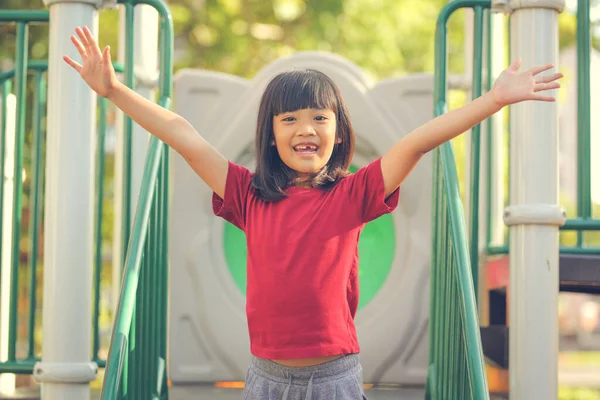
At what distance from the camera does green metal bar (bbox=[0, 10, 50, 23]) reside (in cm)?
345

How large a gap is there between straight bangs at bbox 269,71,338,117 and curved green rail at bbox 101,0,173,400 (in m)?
0.56

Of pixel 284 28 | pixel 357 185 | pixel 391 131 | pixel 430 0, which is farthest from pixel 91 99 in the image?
pixel 430 0

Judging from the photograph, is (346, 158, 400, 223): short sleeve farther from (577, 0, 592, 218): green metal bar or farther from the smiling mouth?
(577, 0, 592, 218): green metal bar

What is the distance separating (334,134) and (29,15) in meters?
1.50

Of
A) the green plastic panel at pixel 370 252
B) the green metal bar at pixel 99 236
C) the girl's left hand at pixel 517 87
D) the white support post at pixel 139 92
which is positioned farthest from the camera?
the green plastic panel at pixel 370 252

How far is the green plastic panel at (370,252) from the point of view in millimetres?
4172

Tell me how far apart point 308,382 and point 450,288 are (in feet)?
2.18

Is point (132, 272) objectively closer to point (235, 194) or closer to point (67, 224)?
point (235, 194)

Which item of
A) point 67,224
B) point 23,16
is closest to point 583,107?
point 67,224

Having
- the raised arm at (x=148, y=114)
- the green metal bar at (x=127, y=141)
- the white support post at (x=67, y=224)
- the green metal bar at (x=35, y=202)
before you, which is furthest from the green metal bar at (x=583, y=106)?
the green metal bar at (x=35, y=202)

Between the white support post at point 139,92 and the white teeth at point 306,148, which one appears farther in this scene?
the white support post at point 139,92

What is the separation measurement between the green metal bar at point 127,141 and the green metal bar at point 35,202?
0.50 meters

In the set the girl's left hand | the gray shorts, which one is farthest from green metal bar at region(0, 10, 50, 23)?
the girl's left hand

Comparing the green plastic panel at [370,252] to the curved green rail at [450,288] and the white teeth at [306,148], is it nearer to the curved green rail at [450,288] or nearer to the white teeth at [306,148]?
the curved green rail at [450,288]
